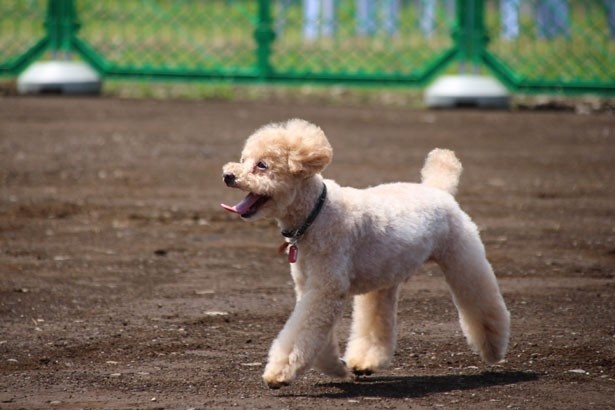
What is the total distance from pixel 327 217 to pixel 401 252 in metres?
0.39

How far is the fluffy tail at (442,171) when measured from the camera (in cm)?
575

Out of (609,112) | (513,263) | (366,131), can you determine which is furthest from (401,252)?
(609,112)

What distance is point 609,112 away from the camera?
46.4ft

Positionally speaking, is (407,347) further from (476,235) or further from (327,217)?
(327,217)

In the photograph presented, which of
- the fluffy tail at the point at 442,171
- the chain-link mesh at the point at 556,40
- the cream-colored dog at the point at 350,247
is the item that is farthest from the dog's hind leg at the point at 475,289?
the chain-link mesh at the point at 556,40

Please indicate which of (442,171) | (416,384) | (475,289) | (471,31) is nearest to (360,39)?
(471,31)

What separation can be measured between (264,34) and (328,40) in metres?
1.00

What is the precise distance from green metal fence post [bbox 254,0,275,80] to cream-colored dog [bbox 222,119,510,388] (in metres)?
9.45

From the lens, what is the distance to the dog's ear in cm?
489

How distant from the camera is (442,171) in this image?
19.0 ft

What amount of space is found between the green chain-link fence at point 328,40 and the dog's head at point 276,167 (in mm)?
9728

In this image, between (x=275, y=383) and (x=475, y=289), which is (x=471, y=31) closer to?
(x=475, y=289)

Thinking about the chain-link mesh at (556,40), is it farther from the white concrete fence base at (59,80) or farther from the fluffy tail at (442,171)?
the fluffy tail at (442,171)

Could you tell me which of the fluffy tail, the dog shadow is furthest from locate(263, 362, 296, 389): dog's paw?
the fluffy tail
